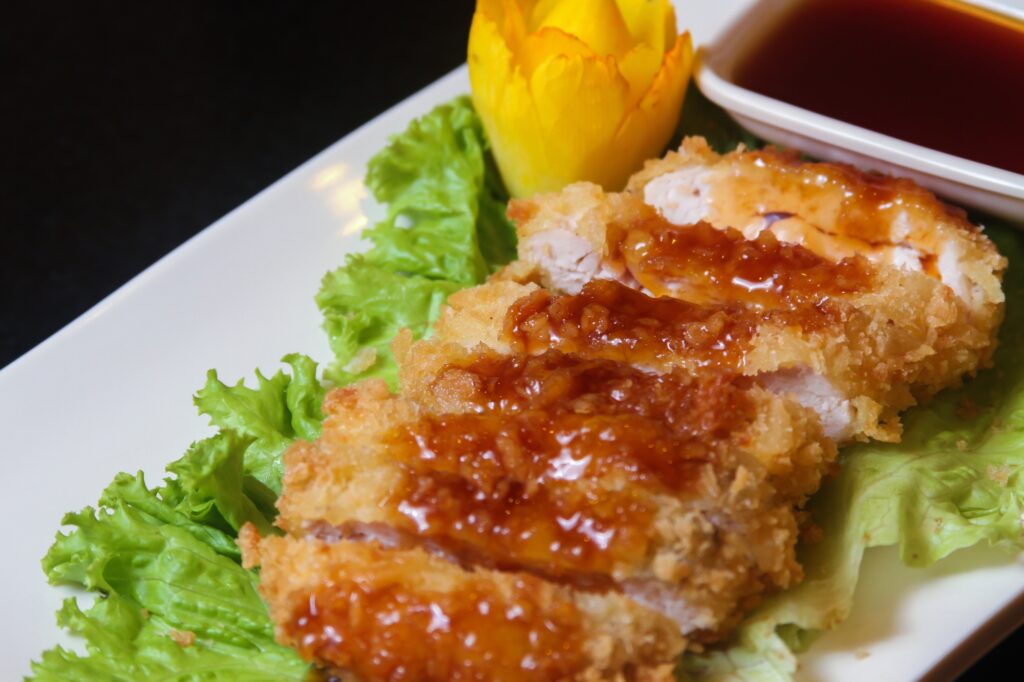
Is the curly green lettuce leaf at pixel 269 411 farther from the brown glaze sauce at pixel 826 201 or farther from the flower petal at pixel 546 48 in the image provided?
the brown glaze sauce at pixel 826 201

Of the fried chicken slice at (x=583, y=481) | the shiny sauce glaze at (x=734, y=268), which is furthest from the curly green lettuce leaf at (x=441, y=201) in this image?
the fried chicken slice at (x=583, y=481)

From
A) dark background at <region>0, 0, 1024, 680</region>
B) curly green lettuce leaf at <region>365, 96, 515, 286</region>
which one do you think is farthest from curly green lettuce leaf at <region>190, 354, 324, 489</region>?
dark background at <region>0, 0, 1024, 680</region>

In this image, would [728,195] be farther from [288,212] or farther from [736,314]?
[288,212]

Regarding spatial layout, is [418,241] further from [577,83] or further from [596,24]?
[596,24]

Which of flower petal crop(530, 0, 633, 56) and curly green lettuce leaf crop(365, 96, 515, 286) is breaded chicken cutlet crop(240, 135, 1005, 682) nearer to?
curly green lettuce leaf crop(365, 96, 515, 286)

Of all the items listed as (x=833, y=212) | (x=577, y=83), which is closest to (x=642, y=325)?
(x=833, y=212)

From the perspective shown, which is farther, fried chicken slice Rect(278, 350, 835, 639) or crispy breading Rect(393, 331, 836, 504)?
crispy breading Rect(393, 331, 836, 504)
